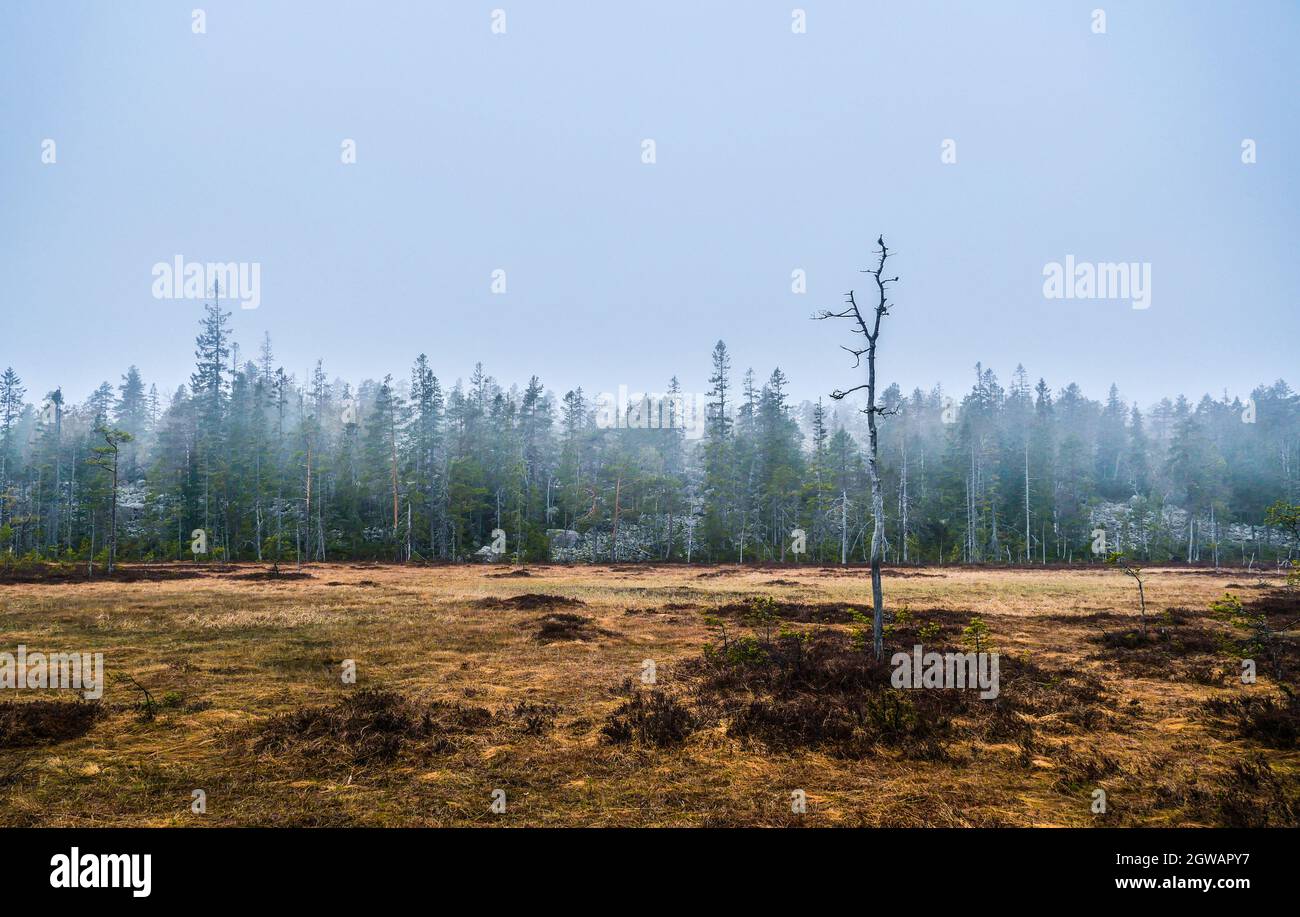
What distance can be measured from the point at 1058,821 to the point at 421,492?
200ft

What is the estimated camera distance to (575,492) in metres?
64.0

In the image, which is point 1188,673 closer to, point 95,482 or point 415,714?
point 415,714

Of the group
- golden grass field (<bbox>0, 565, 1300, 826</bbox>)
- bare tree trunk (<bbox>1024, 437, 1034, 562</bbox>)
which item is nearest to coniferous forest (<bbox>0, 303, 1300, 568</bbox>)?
bare tree trunk (<bbox>1024, 437, 1034, 562</bbox>)

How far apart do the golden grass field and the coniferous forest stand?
39.6 metres

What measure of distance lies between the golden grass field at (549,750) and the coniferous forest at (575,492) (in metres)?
39.6

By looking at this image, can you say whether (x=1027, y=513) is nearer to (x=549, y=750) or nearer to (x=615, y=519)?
(x=615, y=519)

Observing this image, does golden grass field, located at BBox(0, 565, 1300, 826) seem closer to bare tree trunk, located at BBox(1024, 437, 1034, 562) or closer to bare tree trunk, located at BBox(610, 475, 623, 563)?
bare tree trunk, located at BBox(610, 475, 623, 563)

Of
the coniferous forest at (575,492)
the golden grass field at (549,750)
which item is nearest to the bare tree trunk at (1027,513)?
the coniferous forest at (575,492)

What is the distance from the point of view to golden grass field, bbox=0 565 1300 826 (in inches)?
219

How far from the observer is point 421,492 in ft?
196

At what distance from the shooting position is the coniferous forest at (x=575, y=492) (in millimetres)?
57344

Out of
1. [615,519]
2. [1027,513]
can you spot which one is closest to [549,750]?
[615,519]

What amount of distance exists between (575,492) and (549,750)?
187 feet
